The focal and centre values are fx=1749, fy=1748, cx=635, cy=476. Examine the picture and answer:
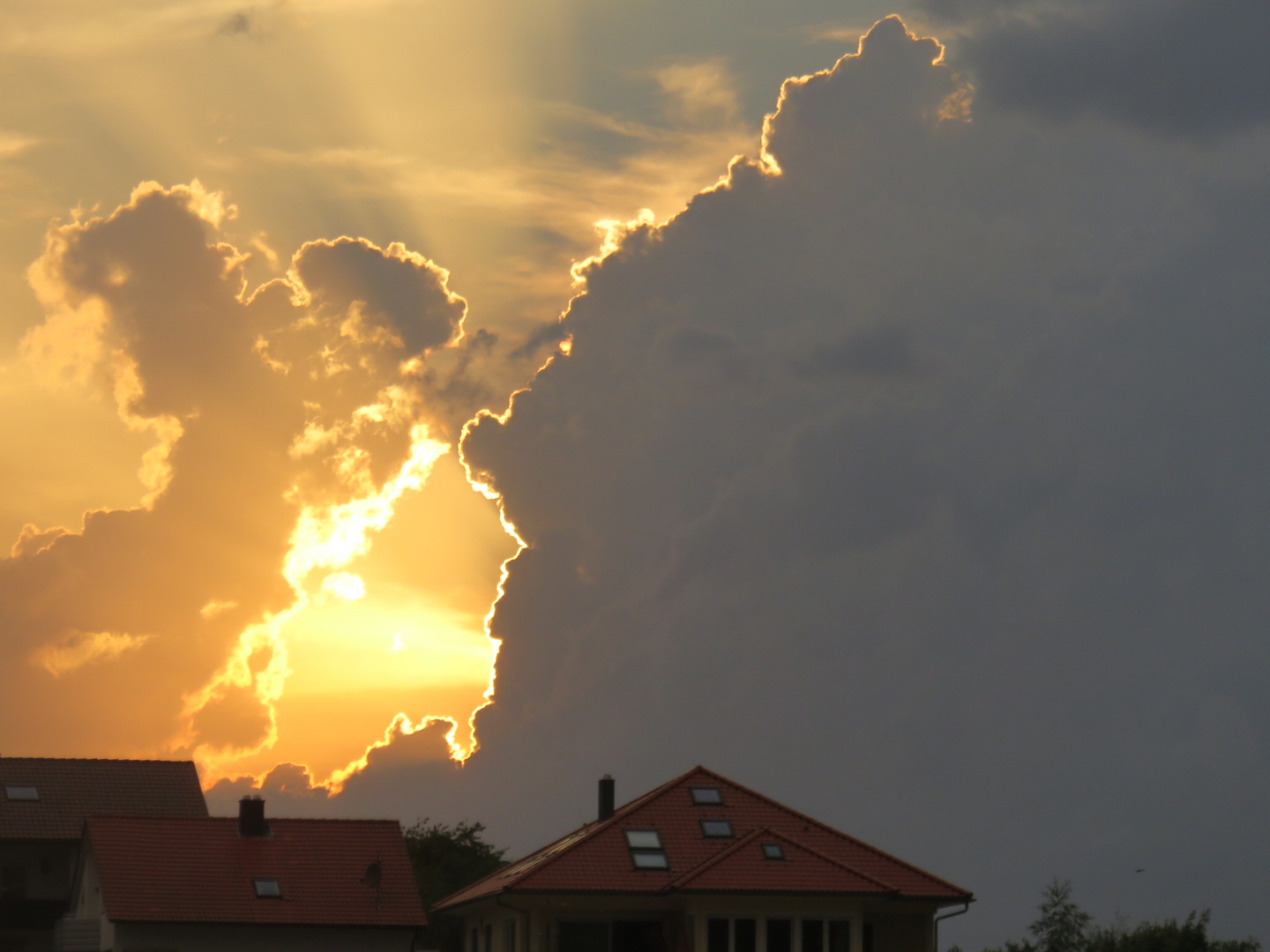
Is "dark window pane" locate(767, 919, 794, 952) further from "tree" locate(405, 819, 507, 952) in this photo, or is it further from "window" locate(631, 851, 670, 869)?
"tree" locate(405, 819, 507, 952)

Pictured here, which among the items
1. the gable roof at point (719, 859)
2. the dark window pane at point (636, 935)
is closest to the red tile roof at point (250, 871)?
the gable roof at point (719, 859)

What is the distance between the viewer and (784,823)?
173 ft

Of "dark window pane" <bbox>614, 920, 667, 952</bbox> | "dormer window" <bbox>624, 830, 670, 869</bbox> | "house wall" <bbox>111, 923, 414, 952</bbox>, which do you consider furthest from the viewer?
"house wall" <bbox>111, 923, 414, 952</bbox>

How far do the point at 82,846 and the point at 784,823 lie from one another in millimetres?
27540

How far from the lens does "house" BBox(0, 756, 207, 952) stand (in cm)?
6644

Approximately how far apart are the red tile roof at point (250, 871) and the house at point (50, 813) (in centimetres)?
950

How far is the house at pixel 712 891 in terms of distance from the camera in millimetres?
46562

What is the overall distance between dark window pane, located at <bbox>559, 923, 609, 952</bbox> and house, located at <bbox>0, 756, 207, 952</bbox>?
25.4 meters

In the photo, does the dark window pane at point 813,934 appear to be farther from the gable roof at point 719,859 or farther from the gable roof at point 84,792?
the gable roof at point 84,792

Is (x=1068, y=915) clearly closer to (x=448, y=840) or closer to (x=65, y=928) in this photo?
(x=448, y=840)

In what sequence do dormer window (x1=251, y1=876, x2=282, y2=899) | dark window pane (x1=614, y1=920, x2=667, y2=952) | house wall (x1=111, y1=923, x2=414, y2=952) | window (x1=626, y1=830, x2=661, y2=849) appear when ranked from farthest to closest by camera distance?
dormer window (x1=251, y1=876, x2=282, y2=899) < house wall (x1=111, y1=923, x2=414, y2=952) < window (x1=626, y1=830, x2=661, y2=849) < dark window pane (x1=614, y1=920, x2=667, y2=952)

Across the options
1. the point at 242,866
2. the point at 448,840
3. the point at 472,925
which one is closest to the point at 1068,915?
the point at 448,840

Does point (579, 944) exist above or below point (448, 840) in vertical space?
below

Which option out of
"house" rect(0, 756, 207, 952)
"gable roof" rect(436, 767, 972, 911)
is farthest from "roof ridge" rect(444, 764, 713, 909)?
"house" rect(0, 756, 207, 952)
